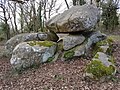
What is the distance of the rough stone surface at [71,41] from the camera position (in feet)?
33.8

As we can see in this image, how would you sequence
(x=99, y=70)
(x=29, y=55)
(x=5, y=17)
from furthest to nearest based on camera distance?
(x=5, y=17) < (x=29, y=55) < (x=99, y=70)

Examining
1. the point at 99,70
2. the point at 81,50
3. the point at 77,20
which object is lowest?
the point at 99,70

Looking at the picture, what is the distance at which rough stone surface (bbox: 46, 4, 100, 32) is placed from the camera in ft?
33.8

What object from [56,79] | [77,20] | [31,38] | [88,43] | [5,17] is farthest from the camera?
[5,17]

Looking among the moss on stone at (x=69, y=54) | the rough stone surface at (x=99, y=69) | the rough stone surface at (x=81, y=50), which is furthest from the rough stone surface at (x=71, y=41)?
the rough stone surface at (x=99, y=69)

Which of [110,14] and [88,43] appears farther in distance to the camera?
[110,14]

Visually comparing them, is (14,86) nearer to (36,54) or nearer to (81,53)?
(36,54)

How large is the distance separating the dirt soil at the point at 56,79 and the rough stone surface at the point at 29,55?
33 centimetres

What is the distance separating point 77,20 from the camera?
33.7 feet

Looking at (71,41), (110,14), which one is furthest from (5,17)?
(71,41)

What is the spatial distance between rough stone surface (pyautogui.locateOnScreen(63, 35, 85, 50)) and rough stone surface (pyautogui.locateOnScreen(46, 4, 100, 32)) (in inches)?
14.3

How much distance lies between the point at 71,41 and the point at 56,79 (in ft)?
9.58

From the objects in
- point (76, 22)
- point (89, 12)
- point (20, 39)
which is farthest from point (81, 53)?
point (20, 39)

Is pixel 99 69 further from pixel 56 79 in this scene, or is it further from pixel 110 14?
pixel 110 14
